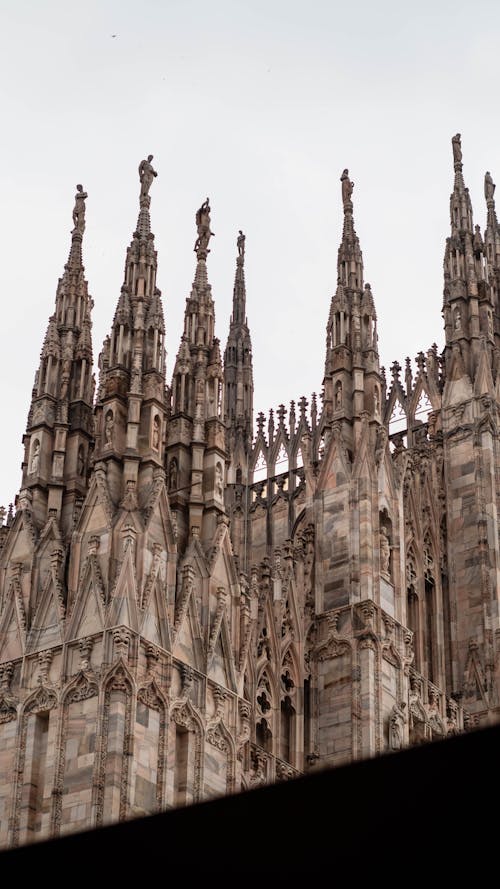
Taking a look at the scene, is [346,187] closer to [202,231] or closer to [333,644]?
[202,231]

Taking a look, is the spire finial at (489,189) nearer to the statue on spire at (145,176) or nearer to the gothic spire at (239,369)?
the gothic spire at (239,369)

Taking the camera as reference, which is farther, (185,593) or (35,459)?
(35,459)

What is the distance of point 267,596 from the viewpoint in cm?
A: 2745

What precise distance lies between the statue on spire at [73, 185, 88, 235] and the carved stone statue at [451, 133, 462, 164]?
56.3ft

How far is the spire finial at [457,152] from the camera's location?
43.4 metres

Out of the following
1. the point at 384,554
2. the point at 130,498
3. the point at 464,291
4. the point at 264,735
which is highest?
the point at 464,291

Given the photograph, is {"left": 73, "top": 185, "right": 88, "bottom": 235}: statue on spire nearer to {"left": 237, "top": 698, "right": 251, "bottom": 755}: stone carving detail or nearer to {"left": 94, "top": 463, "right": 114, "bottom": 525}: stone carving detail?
{"left": 94, "top": 463, "right": 114, "bottom": 525}: stone carving detail

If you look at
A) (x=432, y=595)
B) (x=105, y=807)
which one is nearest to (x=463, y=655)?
(x=432, y=595)

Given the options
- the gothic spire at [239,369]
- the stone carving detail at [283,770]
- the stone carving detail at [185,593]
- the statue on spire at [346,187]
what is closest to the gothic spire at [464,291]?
the statue on spire at [346,187]

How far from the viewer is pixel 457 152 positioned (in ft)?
145

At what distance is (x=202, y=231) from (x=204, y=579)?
8.43 meters

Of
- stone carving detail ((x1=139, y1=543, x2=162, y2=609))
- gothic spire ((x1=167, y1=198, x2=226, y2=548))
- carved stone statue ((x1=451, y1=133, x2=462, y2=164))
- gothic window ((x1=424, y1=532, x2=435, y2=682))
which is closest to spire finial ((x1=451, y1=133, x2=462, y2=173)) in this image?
carved stone statue ((x1=451, y1=133, x2=462, y2=164))

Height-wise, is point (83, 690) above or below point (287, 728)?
below

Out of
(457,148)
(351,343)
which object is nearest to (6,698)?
(351,343)
